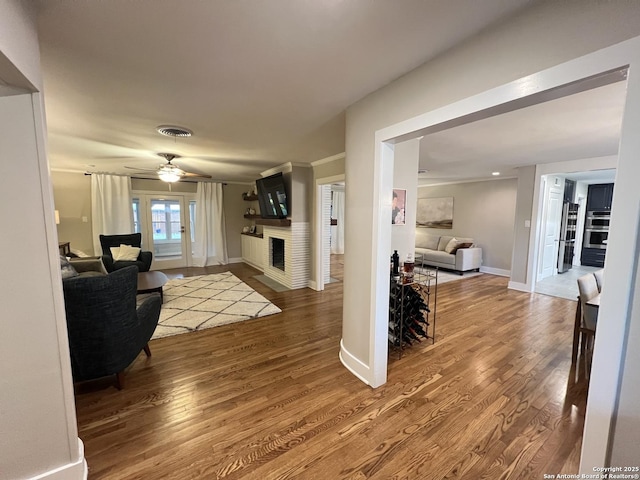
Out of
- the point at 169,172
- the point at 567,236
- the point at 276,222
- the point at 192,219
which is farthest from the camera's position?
the point at 192,219

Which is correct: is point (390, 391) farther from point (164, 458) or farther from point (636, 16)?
point (636, 16)

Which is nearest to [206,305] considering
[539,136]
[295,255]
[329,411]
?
[295,255]

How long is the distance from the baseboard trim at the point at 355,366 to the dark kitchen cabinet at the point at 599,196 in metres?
7.97

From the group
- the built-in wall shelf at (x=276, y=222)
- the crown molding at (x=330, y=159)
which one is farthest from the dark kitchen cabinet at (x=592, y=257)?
the built-in wall shelf at (x=276, y=222)

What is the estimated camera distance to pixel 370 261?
201cm

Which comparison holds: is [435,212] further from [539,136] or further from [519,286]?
[539,136]

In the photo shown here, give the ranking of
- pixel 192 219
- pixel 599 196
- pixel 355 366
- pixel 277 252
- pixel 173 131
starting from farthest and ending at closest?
pixel 192 219, pixel 599 196, pixel 277 252, pixel 173 131, pixel 355 366

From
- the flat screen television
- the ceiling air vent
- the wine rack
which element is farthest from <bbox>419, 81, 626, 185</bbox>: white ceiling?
the ceiling air vent

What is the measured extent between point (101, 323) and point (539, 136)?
4.46 metres

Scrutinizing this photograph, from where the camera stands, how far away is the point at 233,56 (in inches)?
58.1

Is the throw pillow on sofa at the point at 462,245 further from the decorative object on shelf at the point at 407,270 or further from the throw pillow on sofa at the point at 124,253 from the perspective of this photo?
the throw pillow on sofa at the point at 124,253

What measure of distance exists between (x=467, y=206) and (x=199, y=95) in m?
6.45

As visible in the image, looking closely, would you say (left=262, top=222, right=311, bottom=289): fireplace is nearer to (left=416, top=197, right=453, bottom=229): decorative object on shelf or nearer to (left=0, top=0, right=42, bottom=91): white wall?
(left=0, top=0, right=42, bottom=91): white wall

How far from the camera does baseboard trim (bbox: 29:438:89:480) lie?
1210mm
